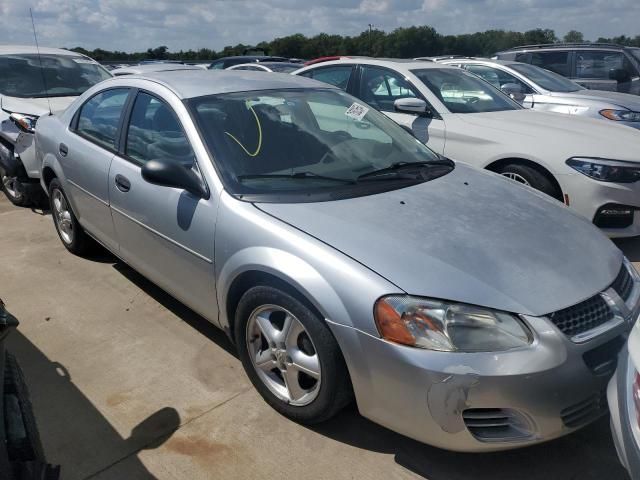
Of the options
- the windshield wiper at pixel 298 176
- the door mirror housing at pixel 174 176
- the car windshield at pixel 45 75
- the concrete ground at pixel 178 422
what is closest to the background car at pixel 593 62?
the car windshield at pixel 45 75

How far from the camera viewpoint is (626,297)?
2.53 metres

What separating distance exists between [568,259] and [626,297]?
1.02 feet

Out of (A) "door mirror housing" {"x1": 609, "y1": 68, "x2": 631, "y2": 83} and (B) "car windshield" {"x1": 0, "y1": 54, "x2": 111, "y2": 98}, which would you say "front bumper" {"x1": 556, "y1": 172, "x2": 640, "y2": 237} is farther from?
(A) "door mirror housing" {"x1": 609, "y1": 68, "x2": 631, "y2": 83}

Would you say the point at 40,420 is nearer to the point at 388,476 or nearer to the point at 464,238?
the point at 388,476

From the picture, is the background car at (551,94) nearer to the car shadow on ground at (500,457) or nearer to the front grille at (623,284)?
the front grille at (623,284)

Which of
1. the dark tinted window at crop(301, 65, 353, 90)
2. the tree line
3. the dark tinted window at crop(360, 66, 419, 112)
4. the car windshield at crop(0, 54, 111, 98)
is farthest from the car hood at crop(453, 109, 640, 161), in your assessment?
the tree line

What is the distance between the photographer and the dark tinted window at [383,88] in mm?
5684

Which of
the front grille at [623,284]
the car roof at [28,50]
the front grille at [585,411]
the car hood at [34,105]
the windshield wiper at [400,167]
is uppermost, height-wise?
the car roof at [28,50]

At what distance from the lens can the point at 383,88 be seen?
5.87 metres

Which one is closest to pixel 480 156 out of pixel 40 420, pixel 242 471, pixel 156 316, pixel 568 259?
pixel 568 259

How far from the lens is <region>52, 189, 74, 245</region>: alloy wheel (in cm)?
455

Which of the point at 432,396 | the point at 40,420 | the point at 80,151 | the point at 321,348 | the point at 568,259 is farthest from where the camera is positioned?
the point at 80,151

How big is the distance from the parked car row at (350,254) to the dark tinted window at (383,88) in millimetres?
1990

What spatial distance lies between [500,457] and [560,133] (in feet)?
11.2
